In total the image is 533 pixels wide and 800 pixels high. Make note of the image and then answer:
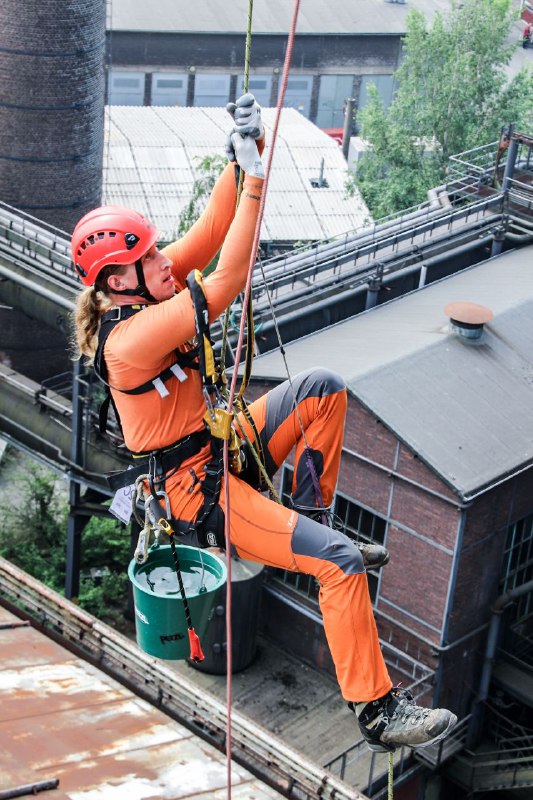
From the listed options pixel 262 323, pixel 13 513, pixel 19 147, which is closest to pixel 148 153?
pixel 19 147

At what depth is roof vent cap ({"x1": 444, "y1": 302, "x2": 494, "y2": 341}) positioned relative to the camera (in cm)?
2048

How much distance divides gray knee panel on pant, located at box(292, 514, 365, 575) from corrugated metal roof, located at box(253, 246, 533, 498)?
955cm

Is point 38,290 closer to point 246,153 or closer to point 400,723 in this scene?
point 400,723

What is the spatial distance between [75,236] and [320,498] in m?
2.60

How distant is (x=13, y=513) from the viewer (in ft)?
85.4

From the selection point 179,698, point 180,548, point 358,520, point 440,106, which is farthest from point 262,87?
point 180,548

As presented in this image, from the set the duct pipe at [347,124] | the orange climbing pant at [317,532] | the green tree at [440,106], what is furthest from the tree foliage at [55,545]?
the duct pipe at [347,124]

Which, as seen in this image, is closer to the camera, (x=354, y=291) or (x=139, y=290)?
(x=139, y=290)

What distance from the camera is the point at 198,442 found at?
347 inches

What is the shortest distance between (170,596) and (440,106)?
25887 millimetres

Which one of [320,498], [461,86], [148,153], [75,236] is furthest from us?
[148,153]

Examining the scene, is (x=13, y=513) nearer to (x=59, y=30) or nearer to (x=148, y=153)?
(x=59, y=30)

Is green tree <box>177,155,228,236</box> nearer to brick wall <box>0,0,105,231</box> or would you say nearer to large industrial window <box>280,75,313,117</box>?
brick wall <box>0,0,105,231</box>

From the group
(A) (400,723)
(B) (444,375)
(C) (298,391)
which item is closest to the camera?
(A) (400,723)
